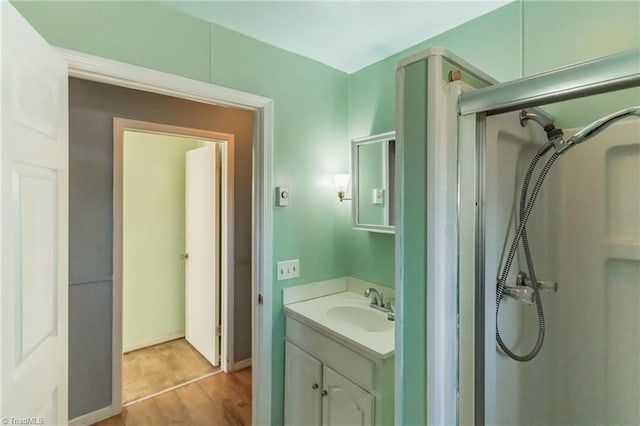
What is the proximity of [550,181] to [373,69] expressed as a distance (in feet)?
4.16

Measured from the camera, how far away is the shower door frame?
0.67 meters

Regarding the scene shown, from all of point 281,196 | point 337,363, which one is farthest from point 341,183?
point 337,363

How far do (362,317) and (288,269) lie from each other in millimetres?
532

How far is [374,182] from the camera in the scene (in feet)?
6.73

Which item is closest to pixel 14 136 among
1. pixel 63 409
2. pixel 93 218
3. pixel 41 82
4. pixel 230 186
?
pixel 41 82

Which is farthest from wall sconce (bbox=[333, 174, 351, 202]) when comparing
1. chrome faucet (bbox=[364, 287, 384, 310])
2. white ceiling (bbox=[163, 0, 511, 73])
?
white ceiling (bbox=[163, 0, 511, 73])

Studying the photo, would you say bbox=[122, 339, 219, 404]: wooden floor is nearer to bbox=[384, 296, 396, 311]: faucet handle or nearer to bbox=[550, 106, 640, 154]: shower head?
bbox=[384, 296, 396, 311]: faucet handle

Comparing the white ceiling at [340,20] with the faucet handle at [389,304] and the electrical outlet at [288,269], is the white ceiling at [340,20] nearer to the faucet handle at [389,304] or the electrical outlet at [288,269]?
the electrical outlet at [288,269]

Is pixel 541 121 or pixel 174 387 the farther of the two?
pixel 174 387

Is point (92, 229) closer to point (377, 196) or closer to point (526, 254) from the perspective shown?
point (377, 196)

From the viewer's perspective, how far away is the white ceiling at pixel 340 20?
1.50m

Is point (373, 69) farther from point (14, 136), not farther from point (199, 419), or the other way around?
point (199, 419)

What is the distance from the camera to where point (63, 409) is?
121 cm

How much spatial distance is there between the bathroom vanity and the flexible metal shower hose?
0.49m
